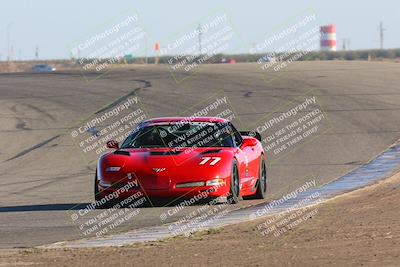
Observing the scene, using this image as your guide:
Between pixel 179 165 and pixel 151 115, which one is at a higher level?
pixel 179 165

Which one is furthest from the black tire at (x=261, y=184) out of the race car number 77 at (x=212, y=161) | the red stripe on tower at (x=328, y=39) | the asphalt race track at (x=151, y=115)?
the red stripe on tower at (x=328, y=39)

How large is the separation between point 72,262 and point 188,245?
136 cm

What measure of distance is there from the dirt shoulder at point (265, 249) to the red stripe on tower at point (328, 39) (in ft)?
422

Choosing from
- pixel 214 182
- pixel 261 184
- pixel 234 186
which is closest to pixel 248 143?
pixel 261 184

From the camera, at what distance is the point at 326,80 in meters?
39.5

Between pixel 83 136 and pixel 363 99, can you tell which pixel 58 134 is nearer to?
pixel 83 136

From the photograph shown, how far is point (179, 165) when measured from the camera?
14.5m

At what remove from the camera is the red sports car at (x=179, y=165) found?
47.3ft

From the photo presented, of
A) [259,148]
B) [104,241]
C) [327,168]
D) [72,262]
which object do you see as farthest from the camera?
[327,168]

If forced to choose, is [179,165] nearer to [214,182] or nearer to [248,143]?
[214,182]

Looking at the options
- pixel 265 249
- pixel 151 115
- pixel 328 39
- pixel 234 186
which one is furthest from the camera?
pixel 328 39

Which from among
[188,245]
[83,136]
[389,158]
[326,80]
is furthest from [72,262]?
[326,80]

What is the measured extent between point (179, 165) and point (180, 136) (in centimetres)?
103

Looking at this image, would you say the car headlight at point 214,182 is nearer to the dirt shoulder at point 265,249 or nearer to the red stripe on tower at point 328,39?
the dirt shoulder at point 265,249
